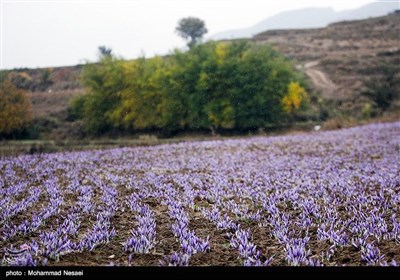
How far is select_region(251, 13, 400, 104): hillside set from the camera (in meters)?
68.4

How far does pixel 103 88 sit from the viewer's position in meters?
47.8

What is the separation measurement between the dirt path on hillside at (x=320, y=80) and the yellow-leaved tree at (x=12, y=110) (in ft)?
146

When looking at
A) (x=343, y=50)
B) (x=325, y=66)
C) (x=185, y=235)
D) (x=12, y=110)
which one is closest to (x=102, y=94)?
(x=12, y=110)

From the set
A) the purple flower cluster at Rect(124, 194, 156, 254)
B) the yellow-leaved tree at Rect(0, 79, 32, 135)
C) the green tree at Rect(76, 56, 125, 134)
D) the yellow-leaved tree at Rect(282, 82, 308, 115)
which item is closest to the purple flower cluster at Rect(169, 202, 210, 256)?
the purple flower cluster at Rect(124, 194, 156, 254)

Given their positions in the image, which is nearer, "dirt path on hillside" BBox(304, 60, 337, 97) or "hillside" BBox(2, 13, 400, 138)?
"hillside" BBox(2, 13, 400, 138)

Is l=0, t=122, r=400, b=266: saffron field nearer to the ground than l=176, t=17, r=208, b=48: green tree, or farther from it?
nearer to the ground

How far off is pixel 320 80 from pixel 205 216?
226ft

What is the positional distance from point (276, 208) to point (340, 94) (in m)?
61.0

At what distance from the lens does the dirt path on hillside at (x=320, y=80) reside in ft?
212

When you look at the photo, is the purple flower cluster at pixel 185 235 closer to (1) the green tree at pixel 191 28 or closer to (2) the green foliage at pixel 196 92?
(2) the green foliage at pixel 196 92

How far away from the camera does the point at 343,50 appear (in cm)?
8588

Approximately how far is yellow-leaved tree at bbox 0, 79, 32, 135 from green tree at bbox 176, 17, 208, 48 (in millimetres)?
66769

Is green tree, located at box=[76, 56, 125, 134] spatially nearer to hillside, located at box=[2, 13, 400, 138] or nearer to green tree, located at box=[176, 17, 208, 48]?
hillside, located at box=[2, 13, 400, 138]
